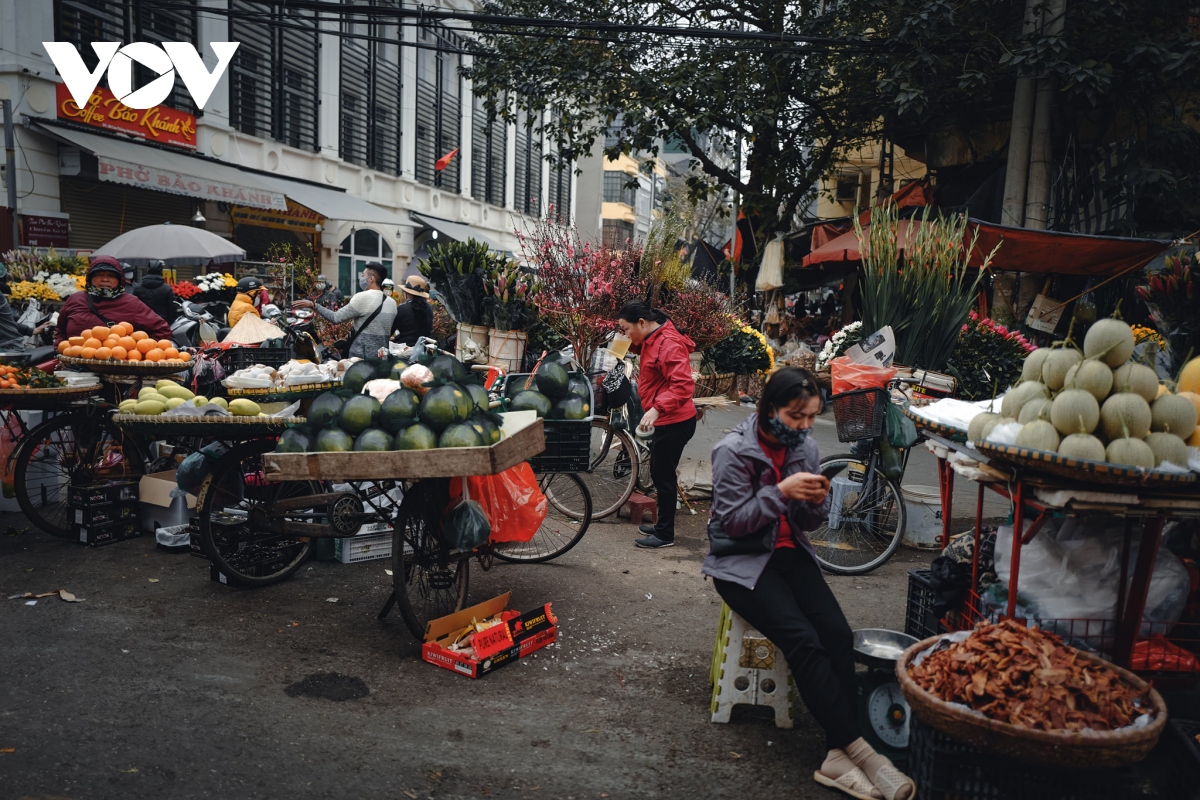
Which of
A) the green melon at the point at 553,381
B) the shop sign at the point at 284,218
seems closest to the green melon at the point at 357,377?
the green melon at the point at 553,381

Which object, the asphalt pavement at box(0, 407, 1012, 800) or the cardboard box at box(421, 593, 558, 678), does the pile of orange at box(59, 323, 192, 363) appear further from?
the cardboard box at box(421, 593, 558, 678)

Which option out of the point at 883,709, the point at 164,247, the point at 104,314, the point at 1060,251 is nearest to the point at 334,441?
the point at 883,709

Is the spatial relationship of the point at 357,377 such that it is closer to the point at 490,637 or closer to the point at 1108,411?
the point at 490,637

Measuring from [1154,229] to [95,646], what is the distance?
14041mm

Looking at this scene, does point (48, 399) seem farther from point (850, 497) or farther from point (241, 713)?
point (850, 497)

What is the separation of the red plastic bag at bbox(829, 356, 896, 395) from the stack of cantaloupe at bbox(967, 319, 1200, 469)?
2685 mm

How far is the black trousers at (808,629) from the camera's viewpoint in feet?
10.6

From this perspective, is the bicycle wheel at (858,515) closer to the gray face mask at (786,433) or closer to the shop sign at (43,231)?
the gray face mask at (786,433)

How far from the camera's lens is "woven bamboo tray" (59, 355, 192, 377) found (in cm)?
594

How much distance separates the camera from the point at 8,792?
2959mm

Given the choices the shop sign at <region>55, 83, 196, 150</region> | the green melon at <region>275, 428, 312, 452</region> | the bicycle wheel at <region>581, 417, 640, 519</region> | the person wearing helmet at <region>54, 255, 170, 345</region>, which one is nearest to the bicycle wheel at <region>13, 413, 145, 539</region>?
the person wearing helmet at <region>54, 255, 170, 345</region>

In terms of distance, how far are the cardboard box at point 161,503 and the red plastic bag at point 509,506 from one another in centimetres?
251

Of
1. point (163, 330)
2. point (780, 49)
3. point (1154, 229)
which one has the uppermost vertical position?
point (780, 49)

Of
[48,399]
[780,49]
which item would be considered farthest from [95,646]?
[780,49]
